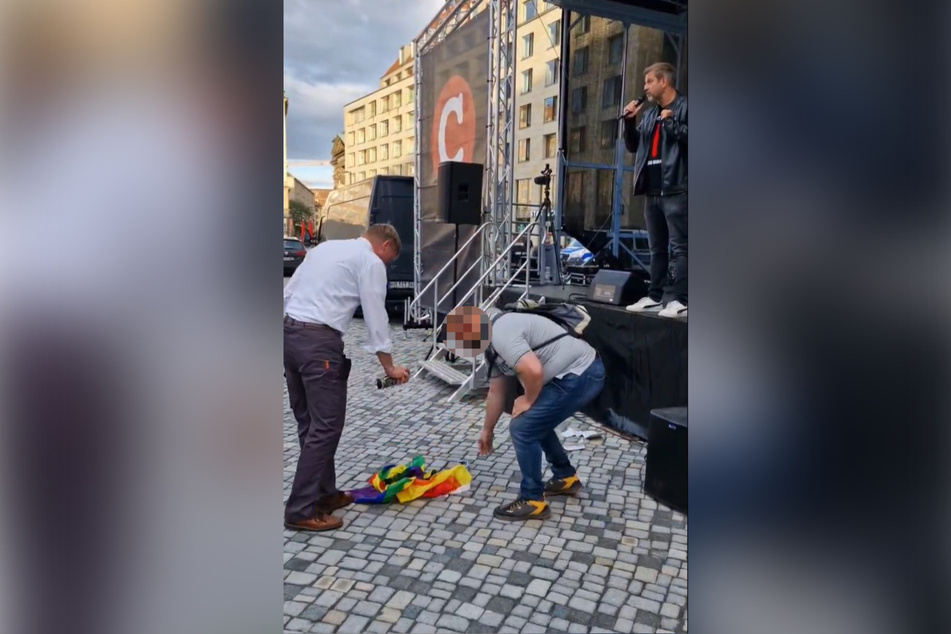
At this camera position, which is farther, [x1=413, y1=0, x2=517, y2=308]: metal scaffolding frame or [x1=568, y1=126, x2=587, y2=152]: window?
[x1=568, y1=126, x2=587, y2=152]: window

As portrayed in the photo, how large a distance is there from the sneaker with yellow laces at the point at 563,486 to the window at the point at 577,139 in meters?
5.42

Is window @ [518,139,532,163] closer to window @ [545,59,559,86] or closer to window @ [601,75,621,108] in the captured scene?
window @ [545,59,559,86]

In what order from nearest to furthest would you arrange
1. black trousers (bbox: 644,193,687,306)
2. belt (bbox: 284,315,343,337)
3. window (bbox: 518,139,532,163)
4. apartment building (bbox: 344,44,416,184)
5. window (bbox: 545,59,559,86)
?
belt (bbox: 284,315,343,337) → black trousers (bbox: 644,193,687,306) → apartment building (bbox: 344,44,416,184) → window (bbox: 545,59,559,86) → window (bbox: 518,139,532,163)

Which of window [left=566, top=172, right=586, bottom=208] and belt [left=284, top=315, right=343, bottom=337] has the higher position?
window [left=566, top=172, right=586, bottom=208]

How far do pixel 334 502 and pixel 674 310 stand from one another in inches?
97.7

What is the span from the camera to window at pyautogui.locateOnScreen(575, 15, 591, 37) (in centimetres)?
793

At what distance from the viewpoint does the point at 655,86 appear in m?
4.31

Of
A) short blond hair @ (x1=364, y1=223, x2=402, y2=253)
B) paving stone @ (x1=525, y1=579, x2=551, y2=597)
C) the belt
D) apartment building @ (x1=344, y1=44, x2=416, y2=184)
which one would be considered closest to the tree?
short blond hair @ (x1=364, y1=223, x2=402, y2=253)

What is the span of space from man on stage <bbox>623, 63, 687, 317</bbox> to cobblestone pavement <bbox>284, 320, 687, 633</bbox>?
3.93ft

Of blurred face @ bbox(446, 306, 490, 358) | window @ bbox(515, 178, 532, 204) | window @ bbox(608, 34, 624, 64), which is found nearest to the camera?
blurred face @ bbox(446, 306, 490, 358)

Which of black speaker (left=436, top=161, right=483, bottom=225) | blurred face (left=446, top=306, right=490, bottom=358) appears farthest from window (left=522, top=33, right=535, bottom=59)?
blurred face (left=446, top=306, right=490, bottom=358)

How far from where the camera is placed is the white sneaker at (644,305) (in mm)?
4717

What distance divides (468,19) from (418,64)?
3.71 feet

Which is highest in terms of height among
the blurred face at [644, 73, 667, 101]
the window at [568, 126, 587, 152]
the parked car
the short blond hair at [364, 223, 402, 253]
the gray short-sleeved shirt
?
the window at [568, 126, 587, 152]
